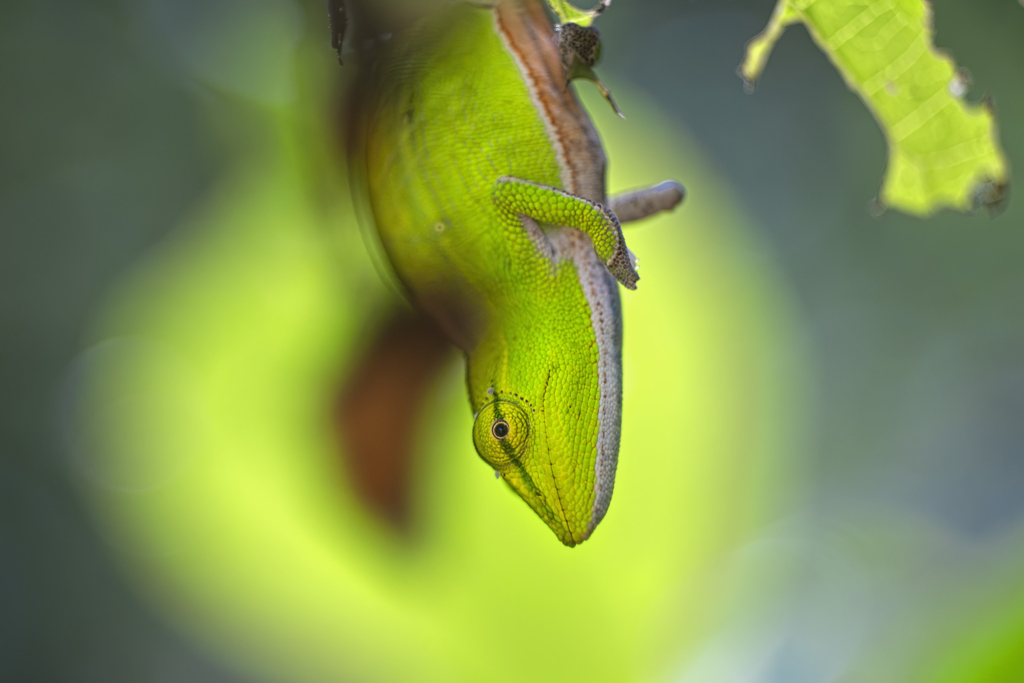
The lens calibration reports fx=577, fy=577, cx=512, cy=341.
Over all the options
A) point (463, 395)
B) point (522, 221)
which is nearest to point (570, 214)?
point (522, 221)

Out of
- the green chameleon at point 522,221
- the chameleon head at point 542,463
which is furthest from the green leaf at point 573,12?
the chameleon head at point 542,463

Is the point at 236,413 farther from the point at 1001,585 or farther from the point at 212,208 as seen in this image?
the point at 1001,585

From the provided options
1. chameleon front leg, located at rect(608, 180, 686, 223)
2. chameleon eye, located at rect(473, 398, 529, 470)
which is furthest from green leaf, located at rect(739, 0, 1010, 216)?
chameleon eye, located at rect(473, 398, 529, 470)

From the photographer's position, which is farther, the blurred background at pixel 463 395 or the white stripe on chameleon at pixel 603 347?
the blurred background at pixel 463 395

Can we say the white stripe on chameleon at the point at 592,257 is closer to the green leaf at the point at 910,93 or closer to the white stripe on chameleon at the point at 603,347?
the white stripe on chameleon at the point at 603,347

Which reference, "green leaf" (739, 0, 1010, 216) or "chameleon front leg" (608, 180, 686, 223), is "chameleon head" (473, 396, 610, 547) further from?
"green leaf" (739, 0, 1010, 216)

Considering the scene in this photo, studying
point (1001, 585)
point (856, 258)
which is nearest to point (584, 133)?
point (1001, 585)
